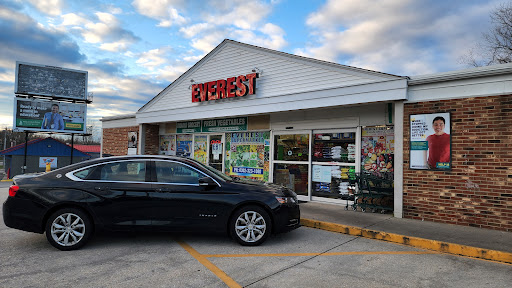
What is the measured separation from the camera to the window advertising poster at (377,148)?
8.21 meters

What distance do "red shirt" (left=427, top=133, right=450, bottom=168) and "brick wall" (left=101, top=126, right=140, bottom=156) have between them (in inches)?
464

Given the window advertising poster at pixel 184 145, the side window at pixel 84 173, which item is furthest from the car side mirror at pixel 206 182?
the window advertising poster at pixel 184 145

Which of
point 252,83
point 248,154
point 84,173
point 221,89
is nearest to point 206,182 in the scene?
point 84,173

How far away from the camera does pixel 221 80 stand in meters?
11.2

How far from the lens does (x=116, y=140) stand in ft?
51.3

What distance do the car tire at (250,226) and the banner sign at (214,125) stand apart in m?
6.21

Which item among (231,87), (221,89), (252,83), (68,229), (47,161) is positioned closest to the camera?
(68,229)

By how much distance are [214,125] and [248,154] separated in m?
1.93

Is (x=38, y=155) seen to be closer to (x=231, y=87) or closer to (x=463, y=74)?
(x=231, y=87)

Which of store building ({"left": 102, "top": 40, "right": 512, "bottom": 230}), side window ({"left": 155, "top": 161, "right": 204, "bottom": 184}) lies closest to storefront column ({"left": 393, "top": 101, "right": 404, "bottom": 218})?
store building ({"left": 102, "top": 40, "right": 512, "bottom": 230})

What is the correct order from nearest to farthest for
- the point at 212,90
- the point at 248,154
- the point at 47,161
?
the point at 248,154
the point at 212,90
the point at 47,161

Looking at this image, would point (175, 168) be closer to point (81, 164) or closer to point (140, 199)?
point (140, 199)

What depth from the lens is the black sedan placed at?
496 centimetres

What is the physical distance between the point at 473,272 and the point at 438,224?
2.57m
